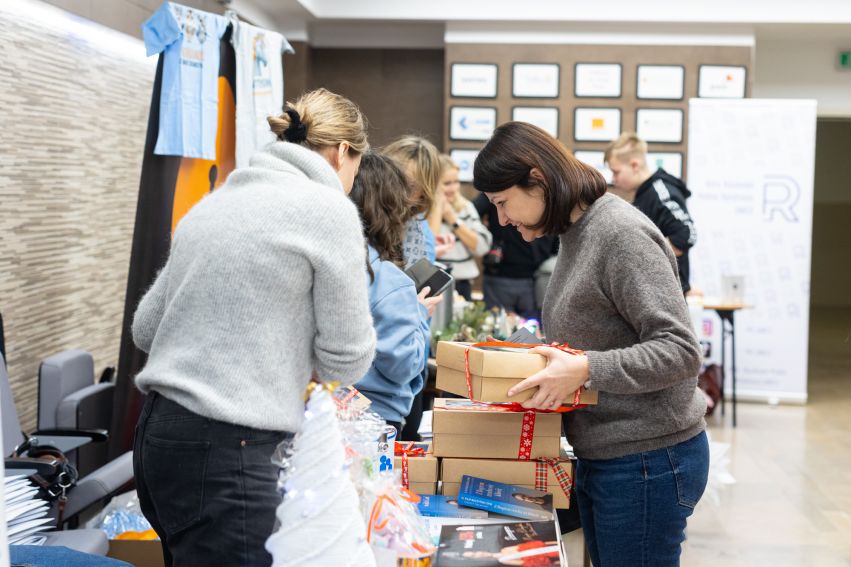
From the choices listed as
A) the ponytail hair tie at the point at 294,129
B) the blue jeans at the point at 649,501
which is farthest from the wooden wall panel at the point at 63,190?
the blue jeans at the point at 649,501

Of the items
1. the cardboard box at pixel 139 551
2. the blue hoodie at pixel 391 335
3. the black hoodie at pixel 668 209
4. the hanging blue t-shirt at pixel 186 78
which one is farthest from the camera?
the black hoodie at pixel 668 209

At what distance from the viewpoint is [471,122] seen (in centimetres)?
773

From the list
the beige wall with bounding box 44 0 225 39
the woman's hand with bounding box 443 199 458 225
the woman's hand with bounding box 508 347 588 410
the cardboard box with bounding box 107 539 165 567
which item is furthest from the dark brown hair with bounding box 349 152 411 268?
the woman's hand with bounding box 443 199 458 225

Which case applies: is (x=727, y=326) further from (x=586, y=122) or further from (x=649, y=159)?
(x=586, y=122)

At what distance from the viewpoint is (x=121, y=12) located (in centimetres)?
443

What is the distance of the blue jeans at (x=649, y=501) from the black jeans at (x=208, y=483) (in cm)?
71

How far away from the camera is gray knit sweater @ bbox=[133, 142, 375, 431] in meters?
1.35

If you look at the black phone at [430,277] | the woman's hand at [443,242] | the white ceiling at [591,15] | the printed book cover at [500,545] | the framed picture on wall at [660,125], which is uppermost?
the white ceiling at [591,15]

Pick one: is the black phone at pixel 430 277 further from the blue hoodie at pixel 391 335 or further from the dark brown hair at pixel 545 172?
the dark brown hair at pixel 545 172

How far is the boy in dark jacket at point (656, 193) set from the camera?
4.95 meters

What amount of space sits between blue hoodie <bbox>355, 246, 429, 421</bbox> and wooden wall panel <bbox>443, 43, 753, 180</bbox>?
18.8 feet

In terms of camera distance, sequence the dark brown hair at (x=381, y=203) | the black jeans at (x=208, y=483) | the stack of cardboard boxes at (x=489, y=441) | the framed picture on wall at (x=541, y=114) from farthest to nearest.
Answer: the framed picture on wall at (x=541, y=114)
the dark brown hair at (x=381, y=203)
the stack of cardboard boxes at (x=489, y=441)
the black jeans at (x=208, y=483)

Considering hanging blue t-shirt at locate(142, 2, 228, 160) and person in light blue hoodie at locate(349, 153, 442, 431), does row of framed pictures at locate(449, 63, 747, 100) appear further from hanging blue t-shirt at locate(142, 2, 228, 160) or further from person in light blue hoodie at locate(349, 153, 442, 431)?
person in light blue hoodie at locate(349, 153, 442, 431)

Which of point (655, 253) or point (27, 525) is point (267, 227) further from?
point (27, 525)
